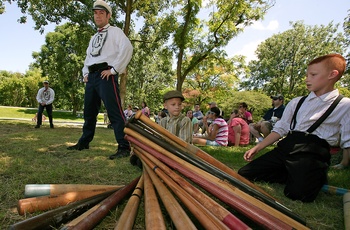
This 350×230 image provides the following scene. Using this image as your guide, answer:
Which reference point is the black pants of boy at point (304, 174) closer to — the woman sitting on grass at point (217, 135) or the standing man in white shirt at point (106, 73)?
the standing man in white shirt at point (106, 73)

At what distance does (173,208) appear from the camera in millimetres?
1534

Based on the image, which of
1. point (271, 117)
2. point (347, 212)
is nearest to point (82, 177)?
point (347, 212)

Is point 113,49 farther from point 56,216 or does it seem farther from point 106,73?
point 56,216

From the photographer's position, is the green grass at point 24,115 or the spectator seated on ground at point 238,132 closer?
the spectator seated on ground at point 238,132

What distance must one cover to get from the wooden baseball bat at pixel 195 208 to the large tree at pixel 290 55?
3669 centimetres

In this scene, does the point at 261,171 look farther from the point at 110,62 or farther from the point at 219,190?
the point at 110,62

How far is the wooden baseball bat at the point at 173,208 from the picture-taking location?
1.36 meters

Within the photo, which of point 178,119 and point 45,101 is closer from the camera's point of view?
point 178,119

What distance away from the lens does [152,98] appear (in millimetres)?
43125

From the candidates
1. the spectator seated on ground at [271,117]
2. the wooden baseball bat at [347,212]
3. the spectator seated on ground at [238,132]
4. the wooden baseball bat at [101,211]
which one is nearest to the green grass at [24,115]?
the spectator seated on ground at [271,117]

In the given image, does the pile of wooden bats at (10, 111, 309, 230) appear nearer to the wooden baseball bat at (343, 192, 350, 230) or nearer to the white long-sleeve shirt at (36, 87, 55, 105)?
the wooden baseball bat at (343, 192, 350, 230)

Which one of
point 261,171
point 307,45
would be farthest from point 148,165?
point 307,45

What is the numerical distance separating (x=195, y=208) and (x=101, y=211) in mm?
614

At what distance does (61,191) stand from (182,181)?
3.17ft
